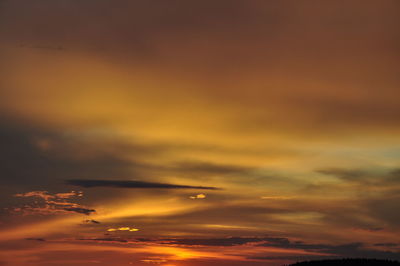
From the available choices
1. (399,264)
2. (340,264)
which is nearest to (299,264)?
(340,264)

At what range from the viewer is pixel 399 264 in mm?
172000

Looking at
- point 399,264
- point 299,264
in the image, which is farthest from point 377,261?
point 299,264

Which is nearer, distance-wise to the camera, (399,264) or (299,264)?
(399,264)

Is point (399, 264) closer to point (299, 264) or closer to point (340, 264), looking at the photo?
point (340, 264)

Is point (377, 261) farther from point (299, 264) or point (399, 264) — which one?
point (299, 264)

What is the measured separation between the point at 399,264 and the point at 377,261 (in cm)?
865

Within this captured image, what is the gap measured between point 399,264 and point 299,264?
36.6m

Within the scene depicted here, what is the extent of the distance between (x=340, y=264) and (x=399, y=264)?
63.5 ft

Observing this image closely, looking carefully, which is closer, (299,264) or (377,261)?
(377,261)

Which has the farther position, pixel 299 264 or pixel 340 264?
pixel 299 264

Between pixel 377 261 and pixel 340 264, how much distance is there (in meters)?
12.5

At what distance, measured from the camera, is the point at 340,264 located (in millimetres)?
180750

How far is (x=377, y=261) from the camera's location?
17912 centimetres
